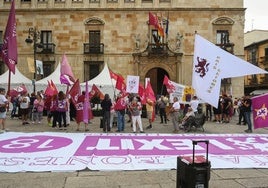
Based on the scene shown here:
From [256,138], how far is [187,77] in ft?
61.6

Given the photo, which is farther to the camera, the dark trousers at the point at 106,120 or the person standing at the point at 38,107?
the person standing at the point at 38,107

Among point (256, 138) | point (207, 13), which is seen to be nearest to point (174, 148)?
point (256, 138)

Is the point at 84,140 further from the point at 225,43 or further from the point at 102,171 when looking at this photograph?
the point at 225,43

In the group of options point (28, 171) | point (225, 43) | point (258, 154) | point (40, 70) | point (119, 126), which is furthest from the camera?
point (225, 43)

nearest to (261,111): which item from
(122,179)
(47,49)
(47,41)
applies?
(122,179)

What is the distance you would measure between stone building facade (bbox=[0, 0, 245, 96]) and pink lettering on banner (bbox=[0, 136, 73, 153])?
19.7 meters

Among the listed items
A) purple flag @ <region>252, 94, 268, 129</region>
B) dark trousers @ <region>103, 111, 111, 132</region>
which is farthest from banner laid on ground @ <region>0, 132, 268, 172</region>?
dark trousers @ <region>103, 111, 111, 132</region>

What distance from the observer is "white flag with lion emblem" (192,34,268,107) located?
10547mm

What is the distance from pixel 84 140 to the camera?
11328 millimetres

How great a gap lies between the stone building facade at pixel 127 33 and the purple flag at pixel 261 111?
1914cm

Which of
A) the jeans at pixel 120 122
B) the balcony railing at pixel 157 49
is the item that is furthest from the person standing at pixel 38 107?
the balcony railing at pixel 157 49

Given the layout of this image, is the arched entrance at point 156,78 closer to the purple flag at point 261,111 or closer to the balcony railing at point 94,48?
the balcony railing at point 94,48

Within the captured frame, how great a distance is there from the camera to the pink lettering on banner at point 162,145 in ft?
30.3

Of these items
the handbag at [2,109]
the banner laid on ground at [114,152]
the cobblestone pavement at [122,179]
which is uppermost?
the handbag at [2,109]
